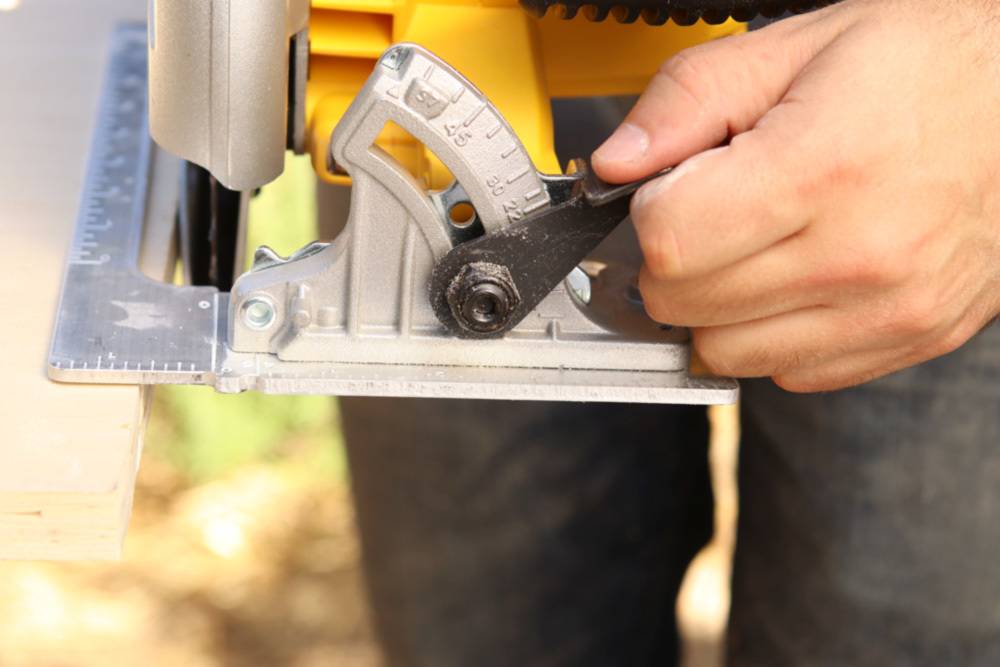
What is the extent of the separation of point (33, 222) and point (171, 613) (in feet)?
5.82

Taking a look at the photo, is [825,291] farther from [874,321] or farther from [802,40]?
[802,40]

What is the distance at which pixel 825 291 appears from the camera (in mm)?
970

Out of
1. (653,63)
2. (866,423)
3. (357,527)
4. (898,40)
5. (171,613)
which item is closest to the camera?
(898,40)

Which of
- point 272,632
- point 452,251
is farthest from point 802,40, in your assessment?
point 272,632

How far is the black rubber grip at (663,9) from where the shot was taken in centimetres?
99

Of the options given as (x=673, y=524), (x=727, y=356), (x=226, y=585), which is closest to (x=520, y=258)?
(x=727, y=356)

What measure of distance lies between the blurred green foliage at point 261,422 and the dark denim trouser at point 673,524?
0.86m

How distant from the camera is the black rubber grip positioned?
99 centimetres

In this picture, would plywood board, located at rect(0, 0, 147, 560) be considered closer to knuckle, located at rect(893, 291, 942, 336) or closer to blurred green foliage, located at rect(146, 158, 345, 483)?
knuckle, located at rect(893, 291, 942, 336)

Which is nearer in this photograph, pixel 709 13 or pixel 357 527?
pixel 709 13

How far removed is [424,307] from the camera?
101 cm

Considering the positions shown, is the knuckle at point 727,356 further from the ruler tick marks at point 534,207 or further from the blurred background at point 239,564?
the blurred background at point 239,564

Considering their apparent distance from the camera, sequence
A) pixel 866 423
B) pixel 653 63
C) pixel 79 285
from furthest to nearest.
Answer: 1. pixel 866 423
2. pixel 653 63
3. pixel 79 285

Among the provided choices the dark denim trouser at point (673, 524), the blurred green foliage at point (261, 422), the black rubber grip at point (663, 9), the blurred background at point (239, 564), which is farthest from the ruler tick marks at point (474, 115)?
the blurred green foliage at point (261, 422)
